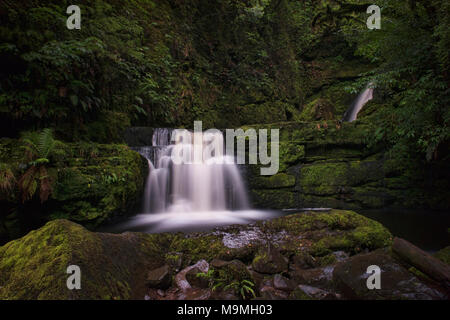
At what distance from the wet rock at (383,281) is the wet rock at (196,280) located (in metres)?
1.24

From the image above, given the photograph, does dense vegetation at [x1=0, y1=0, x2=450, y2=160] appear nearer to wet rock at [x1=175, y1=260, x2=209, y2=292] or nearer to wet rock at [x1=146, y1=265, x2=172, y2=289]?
wet rock at [x1=146, y1=265, x2=172, y2=289]

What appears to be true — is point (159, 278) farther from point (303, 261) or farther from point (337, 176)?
point (337, 176)

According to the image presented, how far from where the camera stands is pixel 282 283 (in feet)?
6.66

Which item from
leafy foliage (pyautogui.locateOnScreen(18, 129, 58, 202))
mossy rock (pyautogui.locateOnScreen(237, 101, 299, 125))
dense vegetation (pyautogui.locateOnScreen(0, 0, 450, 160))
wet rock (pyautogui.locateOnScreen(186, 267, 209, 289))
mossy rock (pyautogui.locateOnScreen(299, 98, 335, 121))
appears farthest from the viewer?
mossy rock (pyautogui.locateOnScreen(237, 101, 299, 125))

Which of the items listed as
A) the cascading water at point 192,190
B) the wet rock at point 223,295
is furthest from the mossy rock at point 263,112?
the wet rock at point 223,295

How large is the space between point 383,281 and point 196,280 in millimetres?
1673

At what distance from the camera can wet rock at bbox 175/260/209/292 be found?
6.73ft

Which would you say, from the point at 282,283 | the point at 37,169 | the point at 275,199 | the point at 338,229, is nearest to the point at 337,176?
the point at 275,199

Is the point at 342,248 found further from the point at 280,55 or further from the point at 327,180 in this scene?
the point at 280,55

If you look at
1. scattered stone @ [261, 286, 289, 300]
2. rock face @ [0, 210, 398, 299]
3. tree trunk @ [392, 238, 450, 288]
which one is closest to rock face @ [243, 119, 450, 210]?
rock face @ [0, 210, 398, 299]

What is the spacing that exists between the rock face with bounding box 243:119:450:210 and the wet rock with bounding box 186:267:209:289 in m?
4.57

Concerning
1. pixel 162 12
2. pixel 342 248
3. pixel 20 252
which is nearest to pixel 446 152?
pixel 342 248

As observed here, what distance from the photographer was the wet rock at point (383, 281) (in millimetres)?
1624

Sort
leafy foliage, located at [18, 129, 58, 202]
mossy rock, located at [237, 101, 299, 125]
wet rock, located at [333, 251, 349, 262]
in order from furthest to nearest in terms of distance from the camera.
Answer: mossy rock, located at [237, 101, 299, 125], leafy foliage, located at [18, 129, 58, 202], wet rock, located at [333, 251, 349, 262]
